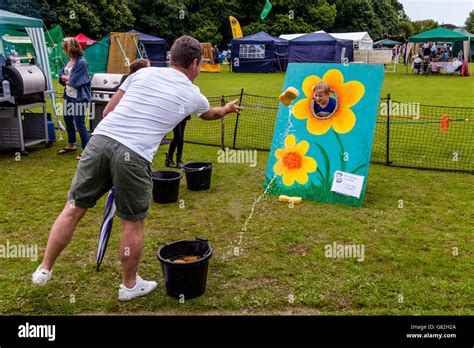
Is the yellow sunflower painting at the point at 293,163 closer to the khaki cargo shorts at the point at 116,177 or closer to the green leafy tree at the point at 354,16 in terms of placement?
the khaki cargo shorts at the point at 116,177

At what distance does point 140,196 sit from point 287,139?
11.6 feet

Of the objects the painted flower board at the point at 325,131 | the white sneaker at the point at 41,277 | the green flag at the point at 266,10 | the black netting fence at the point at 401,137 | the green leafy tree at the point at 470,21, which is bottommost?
the white sneaker at the point at 41,277

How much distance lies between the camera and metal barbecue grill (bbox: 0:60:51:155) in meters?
8.52

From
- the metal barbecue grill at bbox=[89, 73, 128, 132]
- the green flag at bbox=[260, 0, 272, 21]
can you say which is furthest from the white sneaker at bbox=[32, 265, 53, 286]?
the green flag at bbox=[260, 0, 272, 21]

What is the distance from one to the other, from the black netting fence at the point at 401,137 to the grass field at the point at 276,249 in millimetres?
923

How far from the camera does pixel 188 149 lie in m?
9.55

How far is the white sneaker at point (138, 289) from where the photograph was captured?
3.74 meters

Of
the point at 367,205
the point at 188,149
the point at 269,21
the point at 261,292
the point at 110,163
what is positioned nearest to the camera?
the point at 110,163

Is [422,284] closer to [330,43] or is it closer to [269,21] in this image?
[330,43]

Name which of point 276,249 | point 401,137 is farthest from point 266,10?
point 276,249

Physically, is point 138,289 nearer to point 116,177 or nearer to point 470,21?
point 116,177

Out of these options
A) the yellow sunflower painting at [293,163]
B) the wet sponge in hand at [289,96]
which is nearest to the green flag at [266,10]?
the yellow sunflower painting at [293,163]

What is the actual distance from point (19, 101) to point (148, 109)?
6602 millimetres
